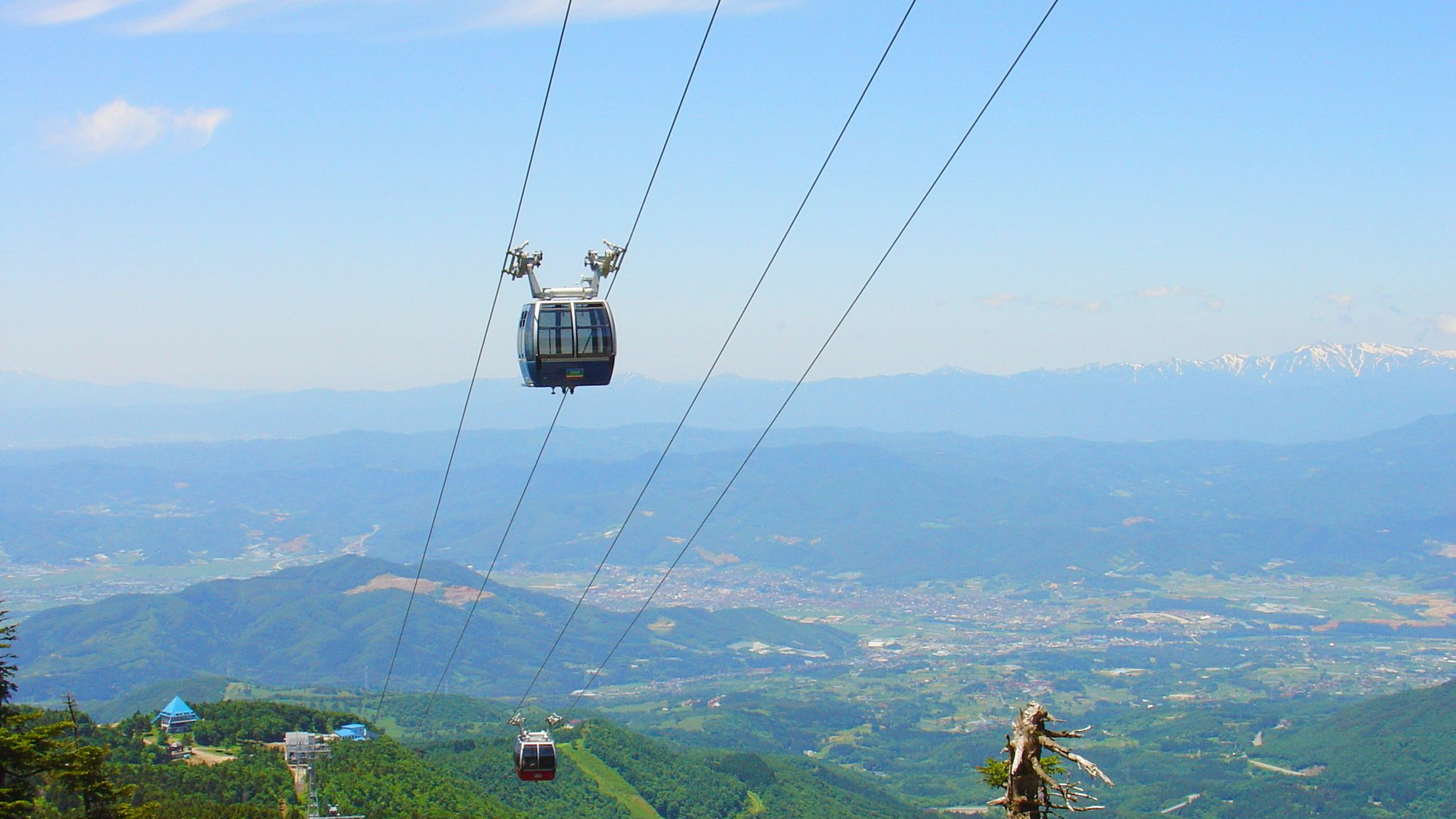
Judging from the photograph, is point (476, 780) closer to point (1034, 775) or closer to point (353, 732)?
point (353, 732)

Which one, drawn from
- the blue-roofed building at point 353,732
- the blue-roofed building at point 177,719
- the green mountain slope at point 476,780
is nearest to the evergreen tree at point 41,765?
the green mountain slope at point 476,780

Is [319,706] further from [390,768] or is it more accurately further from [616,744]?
[390,768]

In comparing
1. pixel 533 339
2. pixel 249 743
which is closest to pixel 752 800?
pixel 249 743

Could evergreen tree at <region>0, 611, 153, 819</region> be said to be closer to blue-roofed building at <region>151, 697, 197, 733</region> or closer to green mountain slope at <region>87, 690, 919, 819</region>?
green mountain slope at <region>87, 690, 919, 819</region>

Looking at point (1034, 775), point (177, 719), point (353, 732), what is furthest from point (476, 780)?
point (1034, 775)

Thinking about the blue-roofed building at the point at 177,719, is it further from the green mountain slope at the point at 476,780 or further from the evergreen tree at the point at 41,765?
the evergreen tree at the point at 41,765

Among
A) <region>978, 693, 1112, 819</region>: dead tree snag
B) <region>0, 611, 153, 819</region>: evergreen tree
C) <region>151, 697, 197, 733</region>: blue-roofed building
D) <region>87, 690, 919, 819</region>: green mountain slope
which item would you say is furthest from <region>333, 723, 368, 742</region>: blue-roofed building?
<region>978, 693, 1112, 819</region>: dead tree snag
